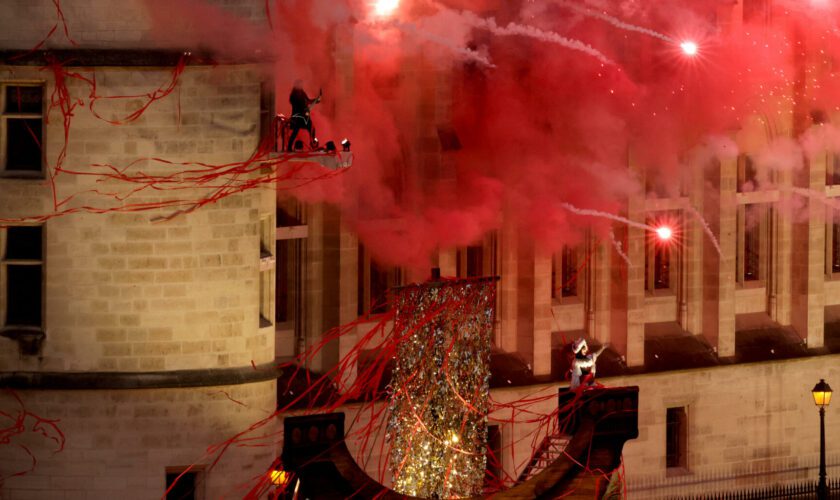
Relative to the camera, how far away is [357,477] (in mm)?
34500

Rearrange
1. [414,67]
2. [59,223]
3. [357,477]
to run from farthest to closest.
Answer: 1. [414,67]
2. [59,223]
3. [357,477]

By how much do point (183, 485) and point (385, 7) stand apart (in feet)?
27.0

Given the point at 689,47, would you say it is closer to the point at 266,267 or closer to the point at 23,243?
the point at 266,267

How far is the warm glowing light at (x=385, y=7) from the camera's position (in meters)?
42.1

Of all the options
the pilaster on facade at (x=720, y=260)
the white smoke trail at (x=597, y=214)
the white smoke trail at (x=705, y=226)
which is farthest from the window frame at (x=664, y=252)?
the white smoke trail at (x=597, y=214)

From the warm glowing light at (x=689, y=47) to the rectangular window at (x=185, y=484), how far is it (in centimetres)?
1289

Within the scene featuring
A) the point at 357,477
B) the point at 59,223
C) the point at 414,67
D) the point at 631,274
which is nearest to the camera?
the point at 357,477

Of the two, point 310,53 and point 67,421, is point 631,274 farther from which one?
point 67,421

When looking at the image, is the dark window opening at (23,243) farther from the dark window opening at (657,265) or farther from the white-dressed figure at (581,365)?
the dark window opening at (657,265)

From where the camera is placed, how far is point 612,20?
45438 millimetres

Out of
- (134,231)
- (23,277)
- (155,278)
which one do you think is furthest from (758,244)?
(23,277)

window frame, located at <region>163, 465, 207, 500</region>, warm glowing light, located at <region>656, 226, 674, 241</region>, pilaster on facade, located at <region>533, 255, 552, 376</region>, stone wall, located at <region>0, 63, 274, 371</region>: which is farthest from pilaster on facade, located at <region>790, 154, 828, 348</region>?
window frame, located at <region>163, 465, 207, 500</region>

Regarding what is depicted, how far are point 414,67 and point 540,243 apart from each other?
12.9 feet

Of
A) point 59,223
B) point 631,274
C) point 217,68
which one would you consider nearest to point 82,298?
point 59,223
